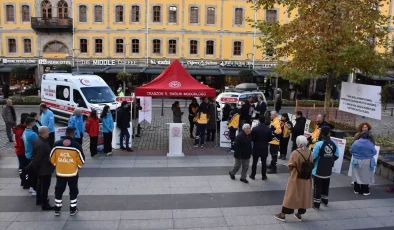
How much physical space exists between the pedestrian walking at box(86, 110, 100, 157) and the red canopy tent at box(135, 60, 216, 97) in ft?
6.27

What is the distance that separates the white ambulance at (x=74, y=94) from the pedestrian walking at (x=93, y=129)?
523cm

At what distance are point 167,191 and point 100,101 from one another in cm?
1017

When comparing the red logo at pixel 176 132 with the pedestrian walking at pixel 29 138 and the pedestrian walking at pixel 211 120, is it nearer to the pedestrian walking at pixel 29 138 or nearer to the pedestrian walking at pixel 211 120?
the pedestrian walking at pixel 211 120

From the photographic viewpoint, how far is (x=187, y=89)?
40.5ft

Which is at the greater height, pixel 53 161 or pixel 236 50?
pixel 236 50

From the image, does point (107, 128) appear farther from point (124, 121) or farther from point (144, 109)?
point (144, 109)

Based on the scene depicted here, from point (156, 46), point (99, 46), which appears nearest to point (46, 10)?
point (99, 46)

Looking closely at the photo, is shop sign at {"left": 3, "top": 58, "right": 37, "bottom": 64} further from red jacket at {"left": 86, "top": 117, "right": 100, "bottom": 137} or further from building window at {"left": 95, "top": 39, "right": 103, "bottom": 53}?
red jacket at {"left": 86, "top": 117, "right": 100, "bottom": 137}

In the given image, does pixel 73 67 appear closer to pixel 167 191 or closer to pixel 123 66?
pixel 123 66

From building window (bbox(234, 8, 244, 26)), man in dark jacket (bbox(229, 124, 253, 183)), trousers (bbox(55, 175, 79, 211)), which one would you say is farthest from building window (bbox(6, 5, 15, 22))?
trousers (bbox(55, 175, 79, 211))

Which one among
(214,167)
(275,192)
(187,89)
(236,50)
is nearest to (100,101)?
→ (187,89)

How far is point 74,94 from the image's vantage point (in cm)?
1714

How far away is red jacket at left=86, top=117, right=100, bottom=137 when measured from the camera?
11.0 metres

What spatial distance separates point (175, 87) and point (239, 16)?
86.7 feet
